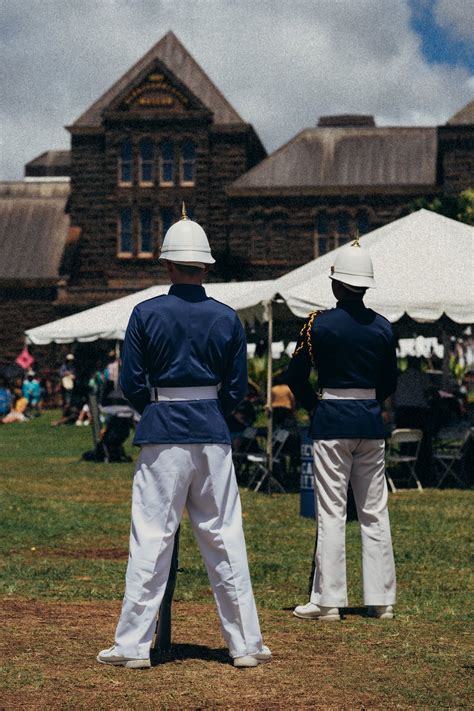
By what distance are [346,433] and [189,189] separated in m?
45.4

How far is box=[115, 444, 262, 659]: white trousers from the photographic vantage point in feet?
20.3

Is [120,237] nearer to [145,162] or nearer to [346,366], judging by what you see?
[145,162]

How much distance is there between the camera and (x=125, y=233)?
2115 inches

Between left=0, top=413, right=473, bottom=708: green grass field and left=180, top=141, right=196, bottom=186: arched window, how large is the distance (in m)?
34.4

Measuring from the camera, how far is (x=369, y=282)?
25.9 ft

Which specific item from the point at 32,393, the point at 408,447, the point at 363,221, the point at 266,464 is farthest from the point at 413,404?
the point at 363,221

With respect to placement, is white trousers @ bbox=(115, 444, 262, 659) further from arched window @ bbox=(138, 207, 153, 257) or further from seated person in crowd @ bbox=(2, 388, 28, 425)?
arched window @ bbox=(138, 207, 153, 257)

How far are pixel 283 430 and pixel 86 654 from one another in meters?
10.9

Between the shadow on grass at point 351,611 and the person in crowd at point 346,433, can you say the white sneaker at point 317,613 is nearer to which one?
the person in crowd at point 346,433

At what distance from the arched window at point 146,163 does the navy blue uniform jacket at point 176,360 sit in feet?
153

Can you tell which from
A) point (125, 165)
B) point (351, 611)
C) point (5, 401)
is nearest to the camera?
point (351, 611)

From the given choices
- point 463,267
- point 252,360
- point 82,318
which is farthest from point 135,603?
point 252,360

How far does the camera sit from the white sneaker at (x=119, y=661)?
6.20 m

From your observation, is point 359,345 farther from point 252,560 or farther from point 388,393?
point 252,560
